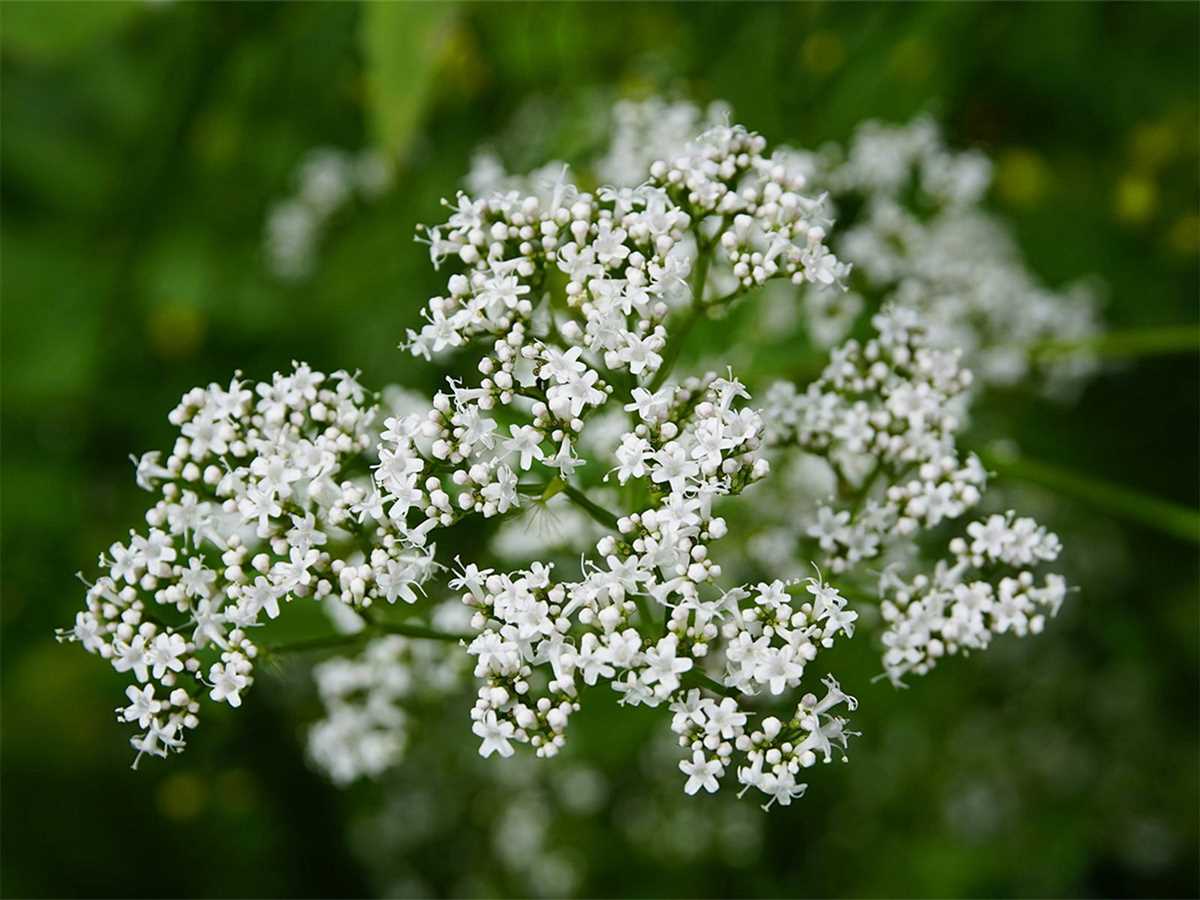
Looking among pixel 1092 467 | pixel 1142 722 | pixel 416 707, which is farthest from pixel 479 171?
pixel 1142 722

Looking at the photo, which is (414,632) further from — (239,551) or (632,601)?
(632,601)

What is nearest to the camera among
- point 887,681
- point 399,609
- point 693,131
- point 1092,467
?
point 399,609

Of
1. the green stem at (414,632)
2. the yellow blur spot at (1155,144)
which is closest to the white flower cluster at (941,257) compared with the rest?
the yellow blur spot at (1155,144)

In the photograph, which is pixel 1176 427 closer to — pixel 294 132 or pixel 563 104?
pixel 563 104

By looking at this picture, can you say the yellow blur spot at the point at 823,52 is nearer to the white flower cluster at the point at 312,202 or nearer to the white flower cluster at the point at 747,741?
the white flower cluster at the point at 312,202

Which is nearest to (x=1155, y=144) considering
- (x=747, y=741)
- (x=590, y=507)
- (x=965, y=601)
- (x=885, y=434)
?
(x=885, y=434)

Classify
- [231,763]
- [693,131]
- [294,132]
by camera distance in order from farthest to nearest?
[231,763] → [294,132] → [693,131]
